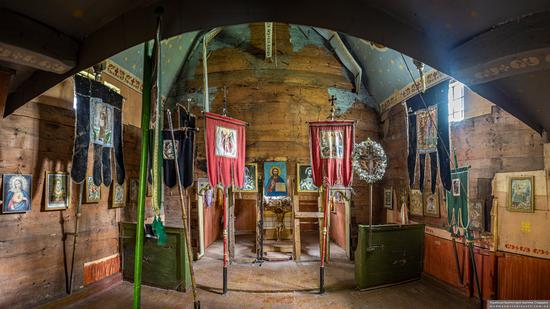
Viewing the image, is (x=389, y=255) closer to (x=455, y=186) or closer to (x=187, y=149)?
(x=455, y=186)

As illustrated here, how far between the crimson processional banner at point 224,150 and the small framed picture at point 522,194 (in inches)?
175

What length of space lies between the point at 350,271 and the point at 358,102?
174 inches

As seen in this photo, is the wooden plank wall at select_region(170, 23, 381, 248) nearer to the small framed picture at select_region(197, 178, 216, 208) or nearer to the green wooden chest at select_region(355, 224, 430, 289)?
the small framed picture at select_region(197, 178, 216, 208)

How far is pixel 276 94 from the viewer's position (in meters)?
7.56

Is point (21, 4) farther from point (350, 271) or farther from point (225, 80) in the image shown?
point (350, 271)

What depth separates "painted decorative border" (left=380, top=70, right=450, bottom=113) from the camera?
531cm

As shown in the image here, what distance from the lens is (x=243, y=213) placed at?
32.5 feet

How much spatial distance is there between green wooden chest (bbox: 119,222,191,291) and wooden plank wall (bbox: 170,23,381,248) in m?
2.68

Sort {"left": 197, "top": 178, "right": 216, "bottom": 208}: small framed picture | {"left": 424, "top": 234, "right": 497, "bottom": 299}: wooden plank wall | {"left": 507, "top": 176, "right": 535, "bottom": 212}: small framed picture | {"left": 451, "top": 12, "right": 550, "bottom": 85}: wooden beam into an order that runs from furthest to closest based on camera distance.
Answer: {"left": 197, "top": 178, "right": 216, "bottom": 208}: small framed picture < {"left": 424, "top": 234, "right": 497, "bottom": 299}: wooden plank wall < {"left": 507, "top": 176, "right": 535, "bottom": 212}: small framed picture < {"left": 451, "top": 12, "right": 550, "bottom": 85}: wooden beam

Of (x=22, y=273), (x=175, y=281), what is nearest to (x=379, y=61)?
(x=175, y=281)

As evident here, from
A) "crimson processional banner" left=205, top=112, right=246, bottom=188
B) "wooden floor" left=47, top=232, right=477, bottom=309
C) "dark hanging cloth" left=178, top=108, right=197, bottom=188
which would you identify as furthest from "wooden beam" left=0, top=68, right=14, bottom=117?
"wooden floor" left=47, top=232, right=477, bottom=309

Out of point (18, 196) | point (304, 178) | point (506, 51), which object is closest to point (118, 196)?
point (18, 196)

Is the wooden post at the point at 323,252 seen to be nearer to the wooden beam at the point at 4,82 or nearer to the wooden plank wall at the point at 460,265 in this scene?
the wooden plank wall at the point at 460,265

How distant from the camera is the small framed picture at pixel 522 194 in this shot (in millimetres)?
3882
